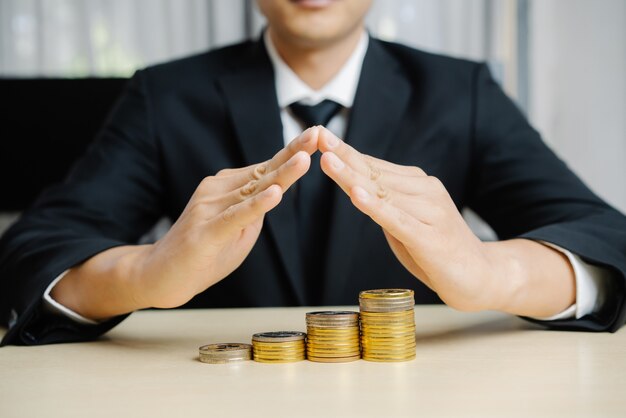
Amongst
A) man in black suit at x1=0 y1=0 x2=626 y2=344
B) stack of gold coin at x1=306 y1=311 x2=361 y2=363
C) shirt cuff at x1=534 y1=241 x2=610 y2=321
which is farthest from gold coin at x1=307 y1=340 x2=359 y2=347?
shirt cuff at x1=534 y1=241 x2=610 y2=321

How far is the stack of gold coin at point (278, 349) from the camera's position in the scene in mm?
931

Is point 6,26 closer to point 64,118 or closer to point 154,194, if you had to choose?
point 64,118

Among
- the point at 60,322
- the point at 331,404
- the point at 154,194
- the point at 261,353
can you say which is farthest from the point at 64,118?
the point at 331,404

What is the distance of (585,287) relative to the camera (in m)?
1.17

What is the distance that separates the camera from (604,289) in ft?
3.94

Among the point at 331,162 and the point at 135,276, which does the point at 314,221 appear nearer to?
the point at 135,276

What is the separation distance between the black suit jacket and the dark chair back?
0.94m

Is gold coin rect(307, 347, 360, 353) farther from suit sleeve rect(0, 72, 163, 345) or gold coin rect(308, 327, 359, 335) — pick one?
suit sleeve rect(0, 72, 163, 345)

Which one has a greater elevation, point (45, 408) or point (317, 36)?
point (317, 36)

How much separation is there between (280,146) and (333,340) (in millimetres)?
773

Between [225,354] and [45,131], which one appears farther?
[45,131]

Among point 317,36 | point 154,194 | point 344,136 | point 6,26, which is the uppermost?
point 6,26

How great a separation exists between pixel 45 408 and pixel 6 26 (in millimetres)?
3755

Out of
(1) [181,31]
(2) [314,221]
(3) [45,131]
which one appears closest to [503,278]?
(2) [314,221]
